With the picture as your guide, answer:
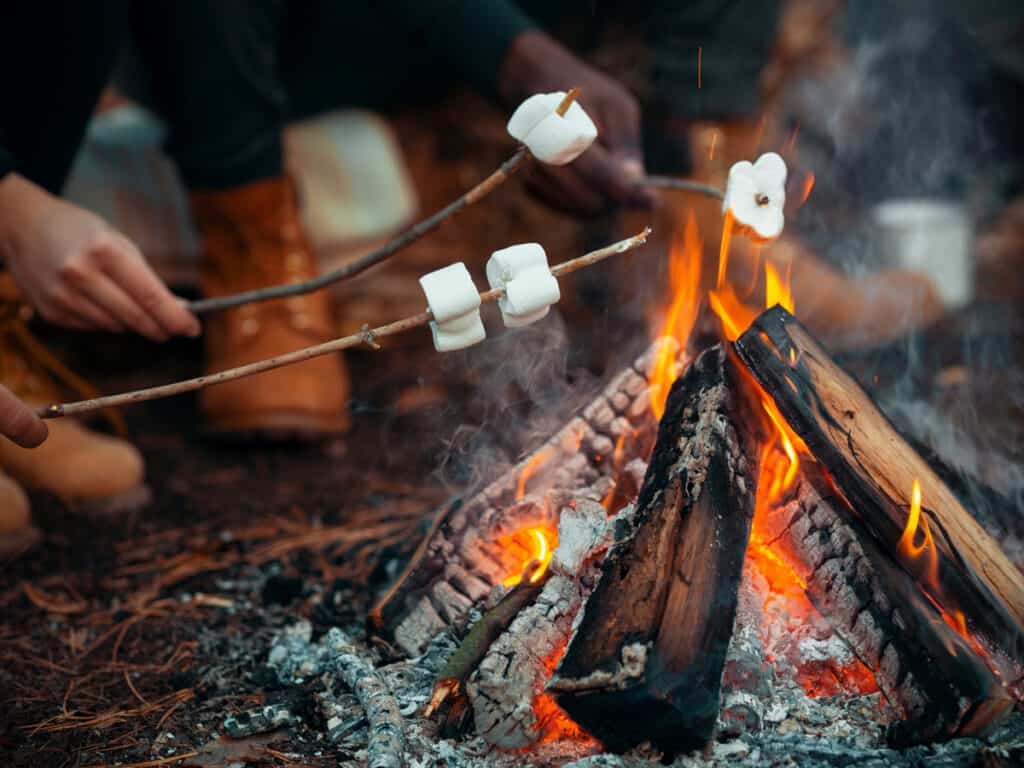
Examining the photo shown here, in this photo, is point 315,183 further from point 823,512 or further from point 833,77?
point 823,512

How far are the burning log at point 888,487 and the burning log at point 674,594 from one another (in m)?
0.11

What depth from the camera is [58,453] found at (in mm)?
2035

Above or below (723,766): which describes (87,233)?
above

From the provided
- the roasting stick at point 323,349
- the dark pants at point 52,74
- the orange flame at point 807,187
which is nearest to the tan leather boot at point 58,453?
the dark pants at point 52,74

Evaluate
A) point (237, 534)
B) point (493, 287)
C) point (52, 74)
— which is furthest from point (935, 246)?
point (52, 74)

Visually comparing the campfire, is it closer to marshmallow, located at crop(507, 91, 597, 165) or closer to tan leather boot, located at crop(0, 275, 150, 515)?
marshmallow, located at crop(507, 91, 597, 165)

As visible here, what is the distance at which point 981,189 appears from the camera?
3258 mm

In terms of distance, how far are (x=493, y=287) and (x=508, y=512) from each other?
0.42m

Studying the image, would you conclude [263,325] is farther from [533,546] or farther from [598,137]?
[533,546]

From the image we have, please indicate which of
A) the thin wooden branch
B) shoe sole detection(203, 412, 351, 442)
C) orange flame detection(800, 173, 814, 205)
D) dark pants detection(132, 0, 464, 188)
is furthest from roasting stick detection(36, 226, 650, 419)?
dark pants detection(132, 0, 464, 188)

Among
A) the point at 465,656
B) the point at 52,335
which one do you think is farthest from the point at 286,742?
the point at 52,335

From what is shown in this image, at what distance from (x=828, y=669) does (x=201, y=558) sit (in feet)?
4.20

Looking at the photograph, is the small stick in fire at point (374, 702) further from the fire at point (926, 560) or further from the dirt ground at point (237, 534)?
the fire at point (926, 560)

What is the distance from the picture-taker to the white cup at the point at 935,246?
286cm
